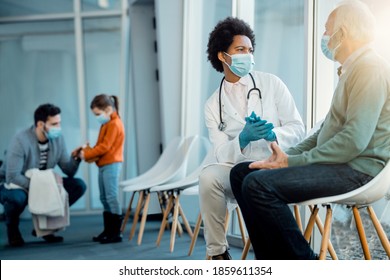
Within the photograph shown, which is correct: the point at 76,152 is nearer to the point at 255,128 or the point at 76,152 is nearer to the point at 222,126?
the point at 222,126

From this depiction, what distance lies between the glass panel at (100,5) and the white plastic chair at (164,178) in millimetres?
2334

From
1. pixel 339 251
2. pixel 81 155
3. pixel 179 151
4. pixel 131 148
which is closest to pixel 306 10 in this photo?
pixel 339 251

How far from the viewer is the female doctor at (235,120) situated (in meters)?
2.63

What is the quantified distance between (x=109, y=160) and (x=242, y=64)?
1.88 meters

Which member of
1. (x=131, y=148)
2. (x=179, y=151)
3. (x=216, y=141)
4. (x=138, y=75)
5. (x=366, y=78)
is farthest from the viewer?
(x=131, y=148)

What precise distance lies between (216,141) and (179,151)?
194 cm

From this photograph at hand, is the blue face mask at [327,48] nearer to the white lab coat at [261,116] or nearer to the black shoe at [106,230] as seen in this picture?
the white lab coat at [261,116]

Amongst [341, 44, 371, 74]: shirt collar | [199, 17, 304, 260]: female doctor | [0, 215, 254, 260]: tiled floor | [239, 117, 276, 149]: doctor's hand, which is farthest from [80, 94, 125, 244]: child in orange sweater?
[341, 44, 371, 74]: shirt collar

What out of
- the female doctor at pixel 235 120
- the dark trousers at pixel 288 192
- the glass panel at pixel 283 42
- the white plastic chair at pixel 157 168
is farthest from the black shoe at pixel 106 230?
the dark trousers at pixel 288 192

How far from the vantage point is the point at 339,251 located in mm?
3105

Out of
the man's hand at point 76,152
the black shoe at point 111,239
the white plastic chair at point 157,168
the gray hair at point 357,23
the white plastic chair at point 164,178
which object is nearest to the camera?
the gray hair at point 357,23

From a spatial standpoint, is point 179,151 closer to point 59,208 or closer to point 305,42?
point 59,208

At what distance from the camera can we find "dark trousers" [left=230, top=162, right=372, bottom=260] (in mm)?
2100

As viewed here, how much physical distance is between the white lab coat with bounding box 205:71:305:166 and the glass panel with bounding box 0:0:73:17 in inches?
168
